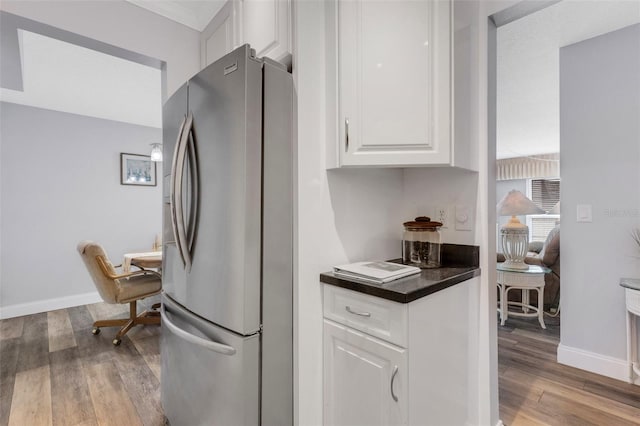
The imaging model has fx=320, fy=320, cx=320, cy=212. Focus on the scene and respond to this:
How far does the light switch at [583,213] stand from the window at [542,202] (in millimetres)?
5903

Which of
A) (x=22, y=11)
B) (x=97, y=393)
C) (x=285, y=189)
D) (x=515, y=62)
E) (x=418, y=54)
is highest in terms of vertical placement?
(x=515, y=62)

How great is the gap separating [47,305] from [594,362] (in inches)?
213

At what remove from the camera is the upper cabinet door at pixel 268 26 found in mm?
1410

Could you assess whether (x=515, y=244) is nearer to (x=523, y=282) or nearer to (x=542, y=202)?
(x=523, y=282)

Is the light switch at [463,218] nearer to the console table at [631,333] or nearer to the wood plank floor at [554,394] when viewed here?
the wood plank floor at [554,394]

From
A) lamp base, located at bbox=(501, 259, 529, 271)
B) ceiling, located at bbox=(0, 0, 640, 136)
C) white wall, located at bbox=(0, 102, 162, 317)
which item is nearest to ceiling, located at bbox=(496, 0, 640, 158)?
ceiling, located at bbox=(0, 0, 640, 136)

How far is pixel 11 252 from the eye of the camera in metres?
3.63

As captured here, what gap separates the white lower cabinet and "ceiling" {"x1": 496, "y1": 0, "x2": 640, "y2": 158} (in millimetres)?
1925

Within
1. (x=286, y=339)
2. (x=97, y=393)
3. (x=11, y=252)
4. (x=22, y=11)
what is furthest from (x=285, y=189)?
(x=11, y=252)

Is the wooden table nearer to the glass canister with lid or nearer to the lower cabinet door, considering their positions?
the lower cabinet door

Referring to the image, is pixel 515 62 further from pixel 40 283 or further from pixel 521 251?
pixel 40 283

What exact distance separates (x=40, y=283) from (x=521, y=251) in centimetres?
544

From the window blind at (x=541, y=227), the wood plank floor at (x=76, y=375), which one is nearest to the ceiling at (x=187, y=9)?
the wood plank floor at (x=76, y=375)

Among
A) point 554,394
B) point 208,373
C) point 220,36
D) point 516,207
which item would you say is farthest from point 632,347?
point 220,36
